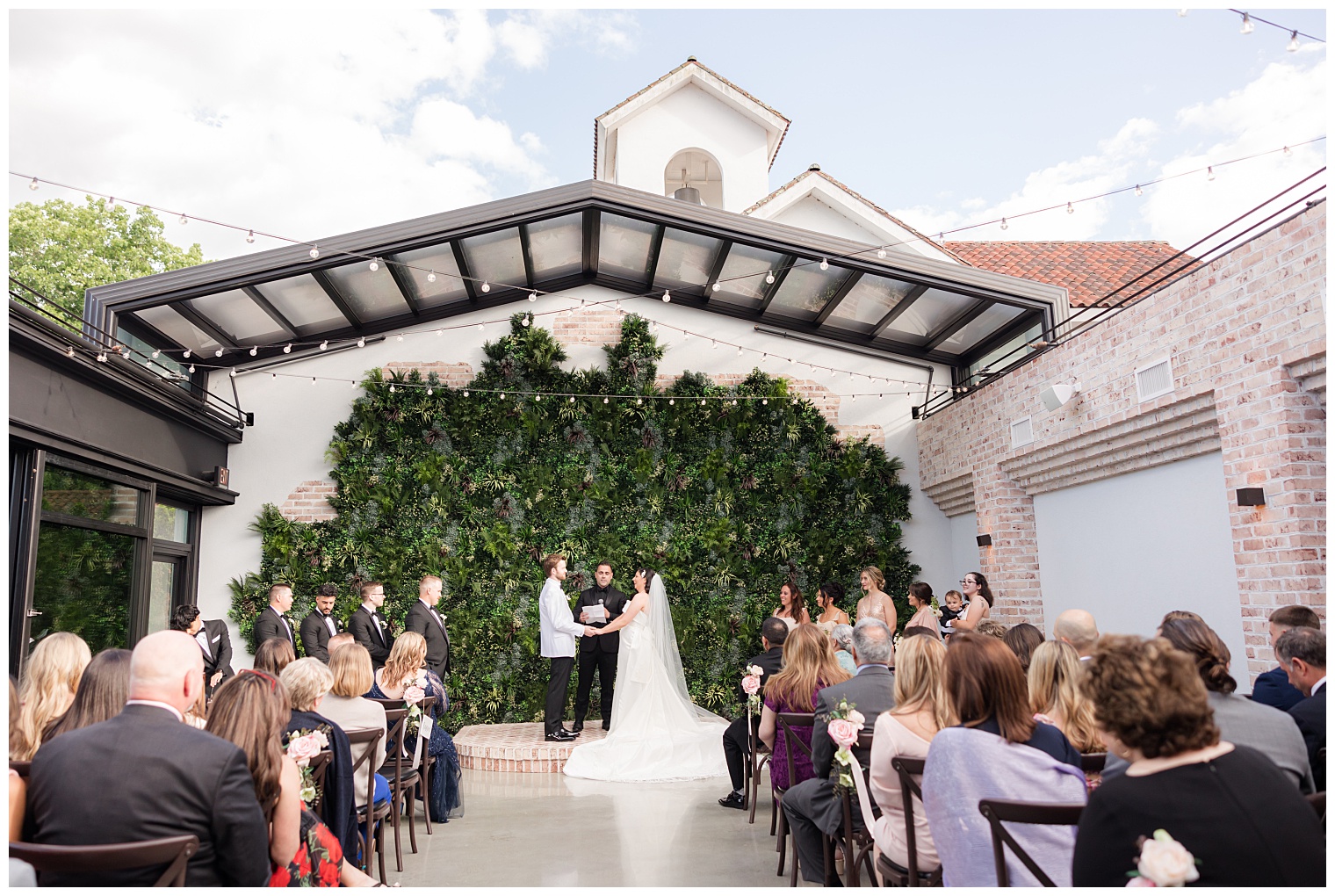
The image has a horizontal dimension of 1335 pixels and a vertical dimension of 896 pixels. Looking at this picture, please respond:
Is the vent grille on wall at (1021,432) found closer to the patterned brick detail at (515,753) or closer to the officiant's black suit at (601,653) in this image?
the officiant's black suit at (601,653)

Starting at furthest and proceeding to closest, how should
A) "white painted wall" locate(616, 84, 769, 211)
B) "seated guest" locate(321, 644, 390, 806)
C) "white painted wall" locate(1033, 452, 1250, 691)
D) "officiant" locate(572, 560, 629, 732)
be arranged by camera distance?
"white painted wall" locate(616, 84, 769, 211) < "officiant" locate(572, 560, 629, 732) < "white painted wall" locate(1033, 452, 1250, 691) < "seated guest" locate(321, 644, 390, 806)

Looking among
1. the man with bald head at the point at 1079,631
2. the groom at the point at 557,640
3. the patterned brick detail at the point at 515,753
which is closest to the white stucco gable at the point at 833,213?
the groom at the point at 557,640

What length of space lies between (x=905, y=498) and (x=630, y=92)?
8.87m

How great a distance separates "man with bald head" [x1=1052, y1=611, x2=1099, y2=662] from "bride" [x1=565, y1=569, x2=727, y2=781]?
3498 millimetres

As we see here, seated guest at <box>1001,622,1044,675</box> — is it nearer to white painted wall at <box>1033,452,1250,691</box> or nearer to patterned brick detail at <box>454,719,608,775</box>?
white painted wall at <box>1033,452,1250,691</box>

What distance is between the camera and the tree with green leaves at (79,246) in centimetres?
1942

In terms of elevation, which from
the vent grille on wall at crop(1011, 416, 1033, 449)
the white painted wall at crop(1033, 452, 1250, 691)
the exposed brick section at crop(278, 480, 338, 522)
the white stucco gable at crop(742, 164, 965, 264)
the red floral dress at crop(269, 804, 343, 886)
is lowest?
the red floral dress at crop(269, 804, 343, 886)

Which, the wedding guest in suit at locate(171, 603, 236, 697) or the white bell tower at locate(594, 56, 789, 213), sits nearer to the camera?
the wedding guest in suit at locate(171, 603, 236, 697)

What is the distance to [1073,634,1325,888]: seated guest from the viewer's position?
1574 millimetres

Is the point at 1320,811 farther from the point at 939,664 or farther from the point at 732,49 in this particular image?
the point at 732,49

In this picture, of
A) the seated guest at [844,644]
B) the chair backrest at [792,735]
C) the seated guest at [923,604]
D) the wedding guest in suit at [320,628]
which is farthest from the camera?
the seated guest at [923,604]

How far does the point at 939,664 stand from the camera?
277 centimetres

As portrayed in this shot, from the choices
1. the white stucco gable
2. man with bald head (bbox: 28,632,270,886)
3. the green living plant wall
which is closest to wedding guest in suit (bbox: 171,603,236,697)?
the green living plant wall

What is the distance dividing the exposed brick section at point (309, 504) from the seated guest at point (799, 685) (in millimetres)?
6088
